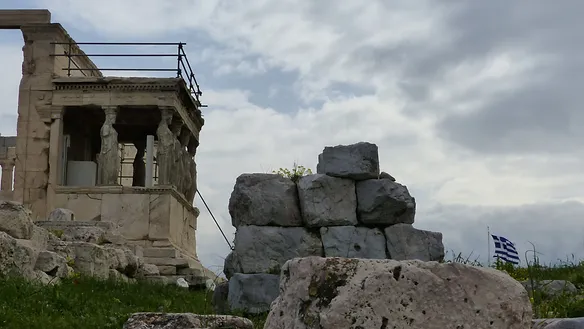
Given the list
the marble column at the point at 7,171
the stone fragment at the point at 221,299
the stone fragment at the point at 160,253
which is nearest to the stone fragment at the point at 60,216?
the stone fragment at the point at 160,253

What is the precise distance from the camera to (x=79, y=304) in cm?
893

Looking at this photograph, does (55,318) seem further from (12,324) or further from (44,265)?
(44,265)

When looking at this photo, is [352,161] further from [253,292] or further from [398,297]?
[398,297]

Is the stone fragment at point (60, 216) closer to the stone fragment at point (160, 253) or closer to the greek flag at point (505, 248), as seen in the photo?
the stone fragment at point (160, 253)

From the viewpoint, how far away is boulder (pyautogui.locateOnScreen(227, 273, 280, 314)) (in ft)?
30.3

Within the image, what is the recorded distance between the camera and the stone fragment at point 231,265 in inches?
380

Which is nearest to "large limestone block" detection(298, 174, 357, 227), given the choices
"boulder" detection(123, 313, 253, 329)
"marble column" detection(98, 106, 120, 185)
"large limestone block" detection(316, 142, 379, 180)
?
"large limestone block" detection(316, 142, 379, 180)

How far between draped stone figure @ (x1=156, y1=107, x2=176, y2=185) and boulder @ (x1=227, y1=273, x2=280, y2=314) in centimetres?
1184

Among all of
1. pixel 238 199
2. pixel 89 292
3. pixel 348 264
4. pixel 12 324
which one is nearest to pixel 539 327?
pixel 348 264

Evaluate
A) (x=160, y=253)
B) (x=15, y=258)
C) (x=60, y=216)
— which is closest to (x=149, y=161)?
(x=160, y=253)

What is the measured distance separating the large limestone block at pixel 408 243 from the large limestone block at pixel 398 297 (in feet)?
18.3

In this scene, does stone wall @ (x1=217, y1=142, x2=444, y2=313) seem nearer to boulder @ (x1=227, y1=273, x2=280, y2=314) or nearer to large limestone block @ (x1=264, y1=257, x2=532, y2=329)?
boulder @ (x1=227, y1=273, x2=280, y2=314)

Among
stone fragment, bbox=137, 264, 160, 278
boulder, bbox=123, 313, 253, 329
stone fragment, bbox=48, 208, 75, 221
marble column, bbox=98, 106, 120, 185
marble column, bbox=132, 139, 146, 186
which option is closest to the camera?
boulder, bbox=123, 313, 253, 329

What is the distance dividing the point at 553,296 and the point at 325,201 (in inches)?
105
